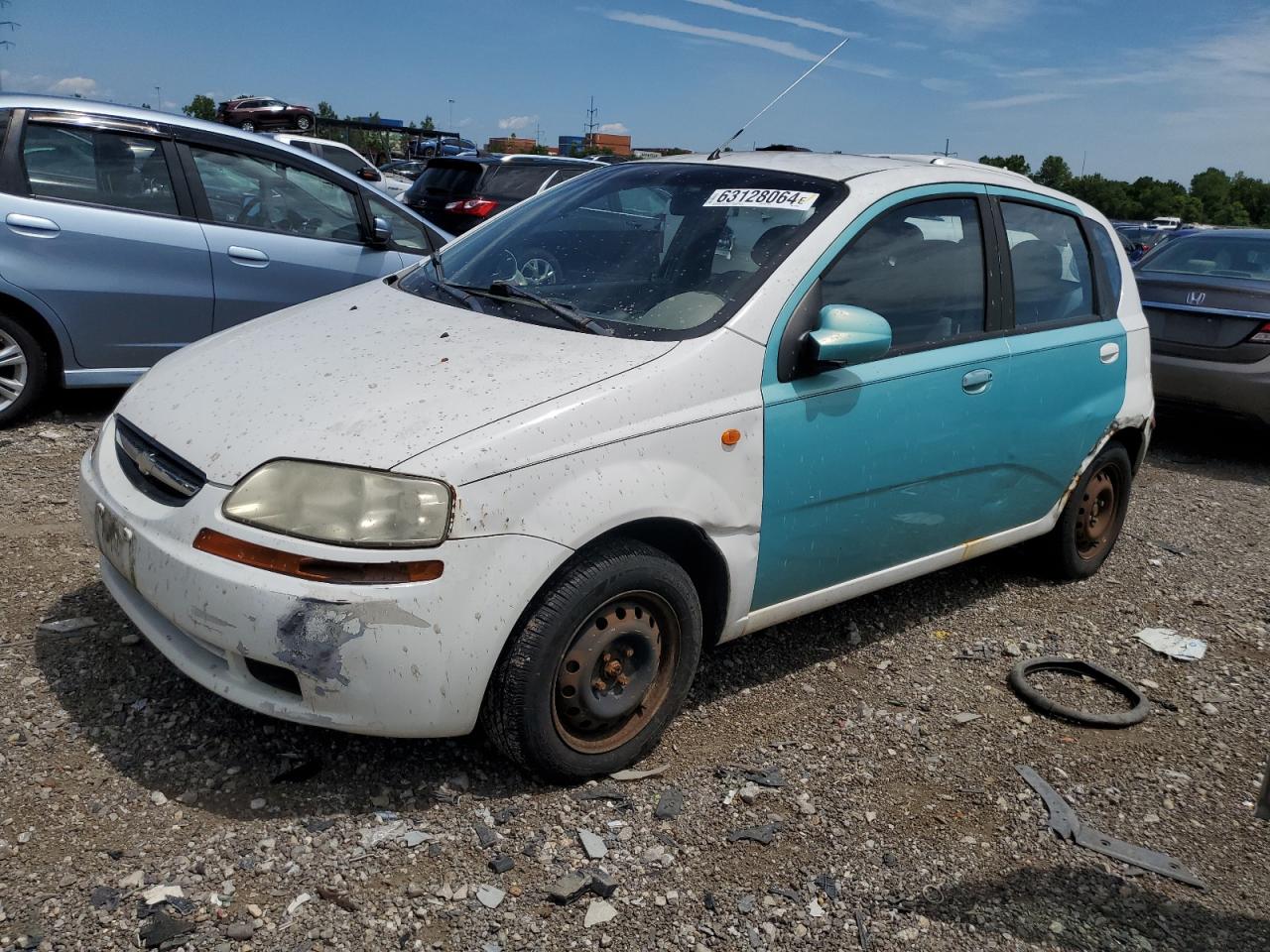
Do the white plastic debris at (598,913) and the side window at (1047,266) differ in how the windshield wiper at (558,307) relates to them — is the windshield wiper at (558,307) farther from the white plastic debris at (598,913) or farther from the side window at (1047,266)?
the side window at (1047,266)

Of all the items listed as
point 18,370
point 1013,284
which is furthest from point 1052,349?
point 18,370

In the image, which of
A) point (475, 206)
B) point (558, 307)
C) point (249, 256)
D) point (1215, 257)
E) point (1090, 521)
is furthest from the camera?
point (475, 206)

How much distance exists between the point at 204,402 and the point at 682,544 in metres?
1.39

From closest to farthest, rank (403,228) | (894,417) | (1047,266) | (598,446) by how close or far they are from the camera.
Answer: (598,446), (894,417), (1047,266), (403,228)

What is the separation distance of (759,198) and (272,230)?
387 centimetres

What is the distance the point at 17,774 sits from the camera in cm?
289

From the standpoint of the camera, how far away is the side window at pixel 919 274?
3553 mm

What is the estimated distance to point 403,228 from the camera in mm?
7297

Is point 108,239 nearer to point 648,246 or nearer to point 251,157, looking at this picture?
point 251,157

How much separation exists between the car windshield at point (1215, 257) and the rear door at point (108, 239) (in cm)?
677

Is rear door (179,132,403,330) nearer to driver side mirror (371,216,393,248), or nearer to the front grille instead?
driver side mirror (371,216,393,248)

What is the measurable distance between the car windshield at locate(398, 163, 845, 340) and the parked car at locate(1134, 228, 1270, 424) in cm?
493

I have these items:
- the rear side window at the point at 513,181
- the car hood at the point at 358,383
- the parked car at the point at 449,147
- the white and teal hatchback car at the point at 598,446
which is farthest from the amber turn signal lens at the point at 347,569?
the parked car at the point at 449,147

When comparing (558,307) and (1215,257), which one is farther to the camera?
(1215,257)
